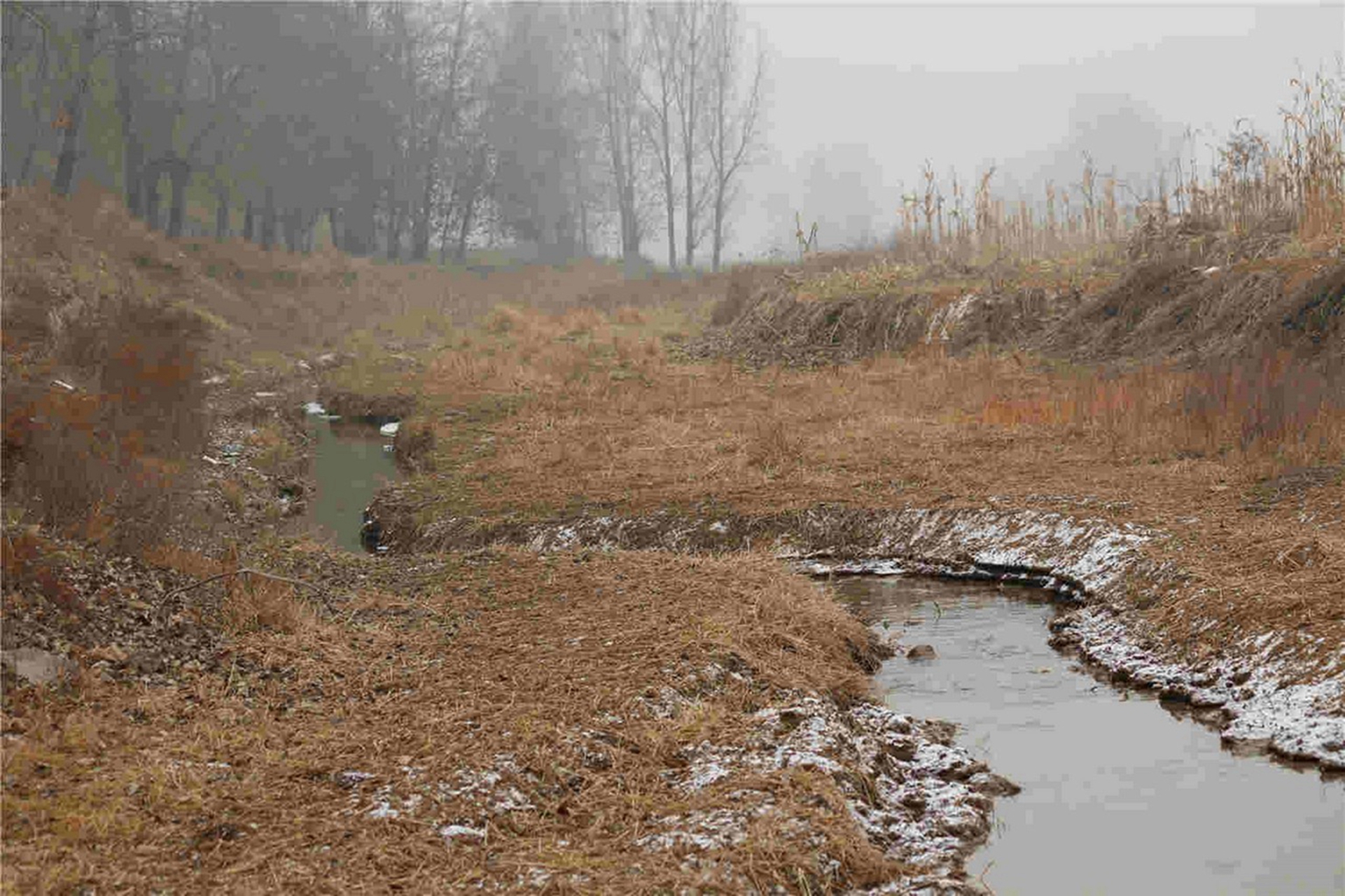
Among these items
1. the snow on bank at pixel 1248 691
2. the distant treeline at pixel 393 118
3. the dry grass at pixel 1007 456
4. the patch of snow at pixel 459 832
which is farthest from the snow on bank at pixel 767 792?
the distant treeline at pixel 393 118

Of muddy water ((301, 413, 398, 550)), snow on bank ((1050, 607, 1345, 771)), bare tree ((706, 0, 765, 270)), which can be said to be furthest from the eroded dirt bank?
bare tree ((706, 0, 765, 270))

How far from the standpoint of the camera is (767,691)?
6.98 meters

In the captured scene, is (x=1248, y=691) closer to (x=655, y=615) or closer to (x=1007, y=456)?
(x=655, y=615)

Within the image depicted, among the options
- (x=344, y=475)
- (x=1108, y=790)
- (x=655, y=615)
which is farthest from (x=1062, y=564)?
(x=344, y=475)

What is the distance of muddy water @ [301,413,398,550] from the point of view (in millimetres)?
13727

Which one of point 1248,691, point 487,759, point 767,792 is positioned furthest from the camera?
point 1248,691

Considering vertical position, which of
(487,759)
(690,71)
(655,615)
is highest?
(690,71)

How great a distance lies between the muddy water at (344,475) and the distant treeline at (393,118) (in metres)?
10.9

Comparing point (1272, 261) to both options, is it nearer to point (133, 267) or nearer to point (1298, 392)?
point (1298, 392)

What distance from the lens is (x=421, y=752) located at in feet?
19.0

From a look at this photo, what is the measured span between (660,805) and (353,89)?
146 feet

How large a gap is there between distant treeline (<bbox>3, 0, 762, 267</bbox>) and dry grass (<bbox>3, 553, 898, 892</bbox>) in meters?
22.3

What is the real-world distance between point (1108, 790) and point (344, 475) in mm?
12316

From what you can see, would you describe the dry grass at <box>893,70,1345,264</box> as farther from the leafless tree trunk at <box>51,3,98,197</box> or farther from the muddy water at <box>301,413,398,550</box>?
the leafless tree trunk at <box>51,3,98,197</box>
